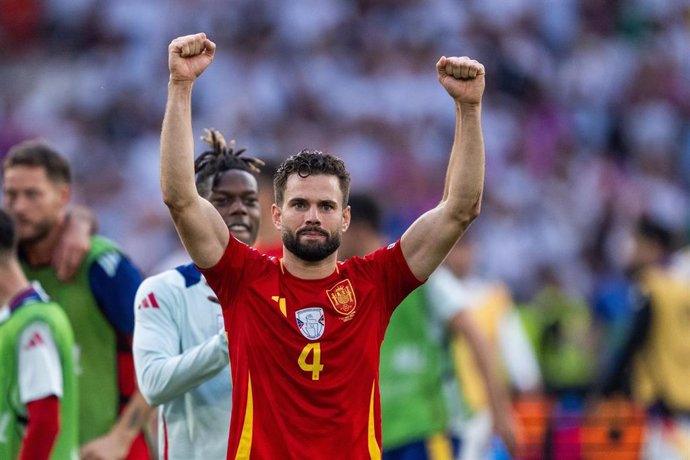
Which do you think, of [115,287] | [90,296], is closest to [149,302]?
[115,287]

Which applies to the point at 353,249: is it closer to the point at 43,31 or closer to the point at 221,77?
the point at 221,77

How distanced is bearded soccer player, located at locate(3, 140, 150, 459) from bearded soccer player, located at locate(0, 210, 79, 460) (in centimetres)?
68

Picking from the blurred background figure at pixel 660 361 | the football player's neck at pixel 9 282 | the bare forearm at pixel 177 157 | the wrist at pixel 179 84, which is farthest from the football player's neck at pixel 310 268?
the blurred background figure at pixel 660 361

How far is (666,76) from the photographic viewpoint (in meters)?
18.7

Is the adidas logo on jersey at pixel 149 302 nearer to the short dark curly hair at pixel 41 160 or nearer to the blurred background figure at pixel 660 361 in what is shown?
the short dark curly hair at pixel 41 160

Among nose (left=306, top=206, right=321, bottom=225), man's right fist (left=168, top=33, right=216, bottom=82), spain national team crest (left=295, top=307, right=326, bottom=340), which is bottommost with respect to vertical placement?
spain national team crest (left=295, top=307, right=326, bottom=340)

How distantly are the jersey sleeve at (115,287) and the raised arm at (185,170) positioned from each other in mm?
1946

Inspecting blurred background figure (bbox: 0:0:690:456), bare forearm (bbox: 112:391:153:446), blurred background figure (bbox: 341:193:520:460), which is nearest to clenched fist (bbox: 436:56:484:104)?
bare forearm (bbox: 112:391:153:446)

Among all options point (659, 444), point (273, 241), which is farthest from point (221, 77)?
point (273, 241)

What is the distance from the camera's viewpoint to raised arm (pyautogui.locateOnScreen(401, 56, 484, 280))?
522 centimetres

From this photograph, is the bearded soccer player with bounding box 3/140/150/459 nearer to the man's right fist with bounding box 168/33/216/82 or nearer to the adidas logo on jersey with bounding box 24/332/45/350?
the adidas logo on jersey with bounding box 24/332/45/350

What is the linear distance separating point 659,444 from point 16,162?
6369 mm

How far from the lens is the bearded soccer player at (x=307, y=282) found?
5.05 meters

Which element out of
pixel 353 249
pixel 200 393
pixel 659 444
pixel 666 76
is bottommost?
pixel 659 444
